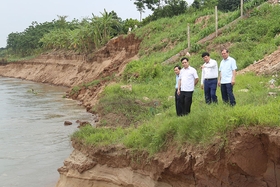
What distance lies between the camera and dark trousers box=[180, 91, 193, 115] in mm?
→ 8148

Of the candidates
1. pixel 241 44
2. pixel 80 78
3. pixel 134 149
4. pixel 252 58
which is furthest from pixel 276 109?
pixel 80 78

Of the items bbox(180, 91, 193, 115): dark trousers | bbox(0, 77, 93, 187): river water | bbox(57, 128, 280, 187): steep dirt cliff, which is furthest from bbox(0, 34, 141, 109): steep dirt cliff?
bbox(180, 91, 193, 115): dark trousers

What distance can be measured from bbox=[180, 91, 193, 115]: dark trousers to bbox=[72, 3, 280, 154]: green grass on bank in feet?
0.68

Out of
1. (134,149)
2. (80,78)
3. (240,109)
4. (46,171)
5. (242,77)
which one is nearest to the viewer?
(240,109)

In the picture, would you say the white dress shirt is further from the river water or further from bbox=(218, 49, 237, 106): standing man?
the river water

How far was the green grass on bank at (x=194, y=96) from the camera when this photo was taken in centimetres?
650

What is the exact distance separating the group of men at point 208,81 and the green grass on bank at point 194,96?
0.98 ft

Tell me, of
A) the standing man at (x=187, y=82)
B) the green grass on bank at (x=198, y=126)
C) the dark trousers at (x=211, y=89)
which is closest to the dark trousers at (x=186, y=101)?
the standing man at (x=187, y=82)

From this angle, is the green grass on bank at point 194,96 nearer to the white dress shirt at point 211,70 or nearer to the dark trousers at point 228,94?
the dark trousers at point 228,94

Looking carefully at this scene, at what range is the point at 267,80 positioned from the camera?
11.0 metres

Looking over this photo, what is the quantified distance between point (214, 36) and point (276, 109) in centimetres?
1387

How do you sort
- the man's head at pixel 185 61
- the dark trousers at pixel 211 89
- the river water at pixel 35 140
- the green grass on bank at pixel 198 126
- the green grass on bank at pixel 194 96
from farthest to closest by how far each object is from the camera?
the river water at pixel 35 140, the dark trousers at pixel 211 89, the man's head at pixel 185 61, the green grass on bank at pixel 194 96, the green grass on bank at pixel 198 126

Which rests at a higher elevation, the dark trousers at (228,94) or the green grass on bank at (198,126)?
the dark trousers at (228,94)

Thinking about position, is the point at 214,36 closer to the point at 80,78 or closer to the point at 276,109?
the point at 276,109
